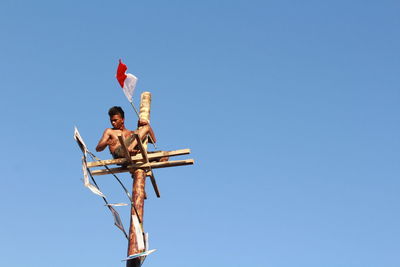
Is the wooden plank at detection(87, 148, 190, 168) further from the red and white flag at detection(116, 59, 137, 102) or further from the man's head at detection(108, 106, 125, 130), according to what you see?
the red and white flag at detection(116, 59, 137, 102)

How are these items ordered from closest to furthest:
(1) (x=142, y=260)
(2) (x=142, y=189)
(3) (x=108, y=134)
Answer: (1) (x=142, y=260) < (2) (x=142, y=189) < (3) (x=108, y=134)

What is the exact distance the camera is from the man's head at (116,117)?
8930 mm

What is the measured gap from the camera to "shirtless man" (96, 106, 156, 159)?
8172 millimetres

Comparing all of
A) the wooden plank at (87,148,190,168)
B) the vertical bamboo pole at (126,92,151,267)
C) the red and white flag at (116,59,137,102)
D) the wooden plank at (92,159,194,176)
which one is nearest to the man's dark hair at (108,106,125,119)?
the red and white flag at (116,59,137,102)

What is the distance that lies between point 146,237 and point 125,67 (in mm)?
3191

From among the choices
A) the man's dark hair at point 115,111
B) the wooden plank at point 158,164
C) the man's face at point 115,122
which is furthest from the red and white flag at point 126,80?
the wooden plank at point 158,164

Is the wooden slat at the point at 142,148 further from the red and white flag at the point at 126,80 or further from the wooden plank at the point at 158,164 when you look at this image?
the red and white flag at the point at 126,80

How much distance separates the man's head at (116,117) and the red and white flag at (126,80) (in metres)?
0.36

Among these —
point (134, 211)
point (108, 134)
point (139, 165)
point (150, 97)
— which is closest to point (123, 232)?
point (134, 211)

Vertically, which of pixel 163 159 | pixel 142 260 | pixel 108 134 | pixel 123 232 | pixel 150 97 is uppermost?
pixel 150 97

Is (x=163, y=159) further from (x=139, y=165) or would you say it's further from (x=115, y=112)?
(x=115, y=112)

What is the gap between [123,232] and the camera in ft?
24.6

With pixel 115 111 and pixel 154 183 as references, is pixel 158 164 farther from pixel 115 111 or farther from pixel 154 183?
pixel 115 111

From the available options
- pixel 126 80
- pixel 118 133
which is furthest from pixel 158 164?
pixel 126 80
